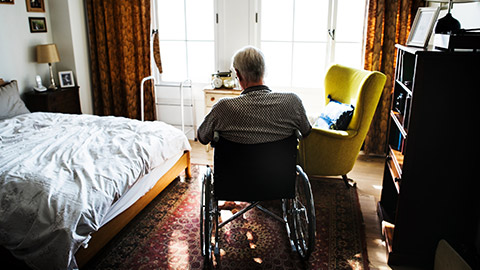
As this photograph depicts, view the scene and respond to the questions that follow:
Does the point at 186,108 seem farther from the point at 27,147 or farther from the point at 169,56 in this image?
the point at 27,147

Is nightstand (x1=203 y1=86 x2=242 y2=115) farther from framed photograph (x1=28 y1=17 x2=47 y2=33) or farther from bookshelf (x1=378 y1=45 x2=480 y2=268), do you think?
bookshelf (x1=378 y1=45 x2=480 y2=268)

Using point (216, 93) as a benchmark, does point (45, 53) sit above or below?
above

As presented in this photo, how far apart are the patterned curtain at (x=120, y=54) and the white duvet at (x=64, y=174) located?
139 cm

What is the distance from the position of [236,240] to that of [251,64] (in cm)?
118

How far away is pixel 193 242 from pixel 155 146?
2.54ft

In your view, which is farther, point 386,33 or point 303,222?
point 386,33

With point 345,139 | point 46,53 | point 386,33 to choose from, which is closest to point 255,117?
point 345,139

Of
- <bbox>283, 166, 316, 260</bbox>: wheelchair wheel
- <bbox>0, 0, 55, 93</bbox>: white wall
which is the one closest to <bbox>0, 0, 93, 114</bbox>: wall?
<bbox>0, 0, 55, 93</bbox>: white wall

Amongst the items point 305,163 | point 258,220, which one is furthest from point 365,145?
point 258,220

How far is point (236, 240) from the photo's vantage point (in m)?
2.55

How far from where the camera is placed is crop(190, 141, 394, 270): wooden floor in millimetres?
2417

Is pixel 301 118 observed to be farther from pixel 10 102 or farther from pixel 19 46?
pixel 19 46

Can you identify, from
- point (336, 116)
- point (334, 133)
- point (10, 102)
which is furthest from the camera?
point (10, 102)

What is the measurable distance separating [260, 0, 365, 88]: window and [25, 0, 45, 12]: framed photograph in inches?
97.3
